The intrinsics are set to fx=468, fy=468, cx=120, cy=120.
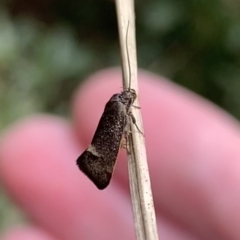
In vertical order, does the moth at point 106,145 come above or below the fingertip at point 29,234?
below

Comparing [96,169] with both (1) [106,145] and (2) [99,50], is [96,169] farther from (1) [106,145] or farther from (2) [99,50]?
(2) [99,50]

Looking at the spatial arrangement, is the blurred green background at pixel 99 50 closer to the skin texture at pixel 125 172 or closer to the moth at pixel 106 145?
the skin texture at pixel 125 172

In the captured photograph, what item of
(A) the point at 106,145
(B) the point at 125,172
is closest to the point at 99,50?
(B) the point at 125,172

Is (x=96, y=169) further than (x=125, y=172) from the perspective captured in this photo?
No

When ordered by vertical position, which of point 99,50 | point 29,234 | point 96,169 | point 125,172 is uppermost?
point 99,50

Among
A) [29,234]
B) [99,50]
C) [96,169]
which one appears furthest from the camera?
[99,50]

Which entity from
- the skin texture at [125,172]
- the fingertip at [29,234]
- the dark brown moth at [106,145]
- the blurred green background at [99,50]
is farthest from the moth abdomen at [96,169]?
the blurred green background at [99,50]
